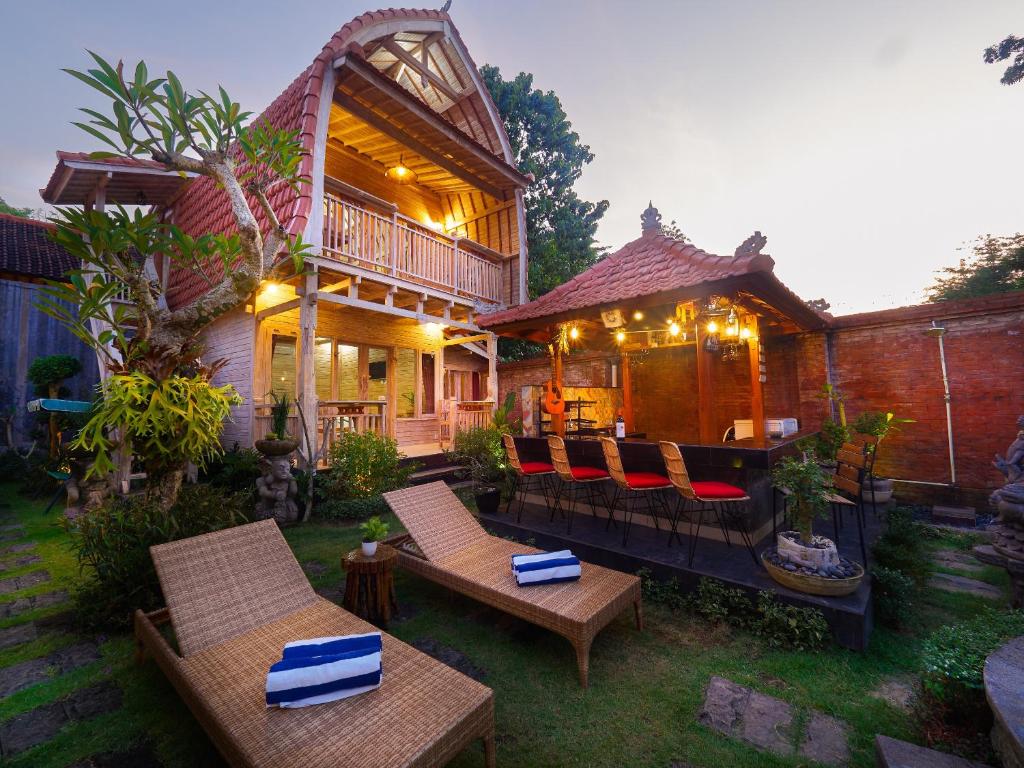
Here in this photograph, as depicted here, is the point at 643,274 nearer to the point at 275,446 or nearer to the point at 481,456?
the point at 481,456

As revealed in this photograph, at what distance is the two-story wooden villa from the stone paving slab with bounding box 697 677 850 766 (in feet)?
21.9

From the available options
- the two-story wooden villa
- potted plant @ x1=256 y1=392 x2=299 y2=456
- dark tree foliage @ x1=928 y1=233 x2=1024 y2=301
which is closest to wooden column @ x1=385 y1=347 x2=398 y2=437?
the two-story wooden villa

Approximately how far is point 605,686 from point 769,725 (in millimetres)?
914

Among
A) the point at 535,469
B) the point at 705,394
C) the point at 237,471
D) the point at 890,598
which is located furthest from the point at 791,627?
the point at 237,471

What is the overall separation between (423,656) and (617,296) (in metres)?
4.72

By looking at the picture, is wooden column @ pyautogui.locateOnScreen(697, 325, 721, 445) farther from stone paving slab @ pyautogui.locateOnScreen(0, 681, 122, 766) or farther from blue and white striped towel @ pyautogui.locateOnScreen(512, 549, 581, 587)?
stone paving slab @ pyautogui.locateOnScreen(0, 681, 122, 766)

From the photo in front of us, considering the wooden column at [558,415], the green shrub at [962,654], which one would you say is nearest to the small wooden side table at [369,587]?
the green shrub at [962,654]

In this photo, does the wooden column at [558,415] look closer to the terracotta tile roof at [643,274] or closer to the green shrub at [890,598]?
the terracotta tile roof at [643,274]

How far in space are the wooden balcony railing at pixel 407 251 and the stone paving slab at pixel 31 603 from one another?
5416 millimetres

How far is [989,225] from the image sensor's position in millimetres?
13391

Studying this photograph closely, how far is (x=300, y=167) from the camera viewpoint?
681 centimetres

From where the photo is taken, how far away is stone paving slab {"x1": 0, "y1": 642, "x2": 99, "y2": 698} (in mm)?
2675

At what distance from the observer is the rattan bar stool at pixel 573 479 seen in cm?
492

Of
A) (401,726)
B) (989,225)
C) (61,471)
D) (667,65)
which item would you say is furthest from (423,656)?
(989,225)
